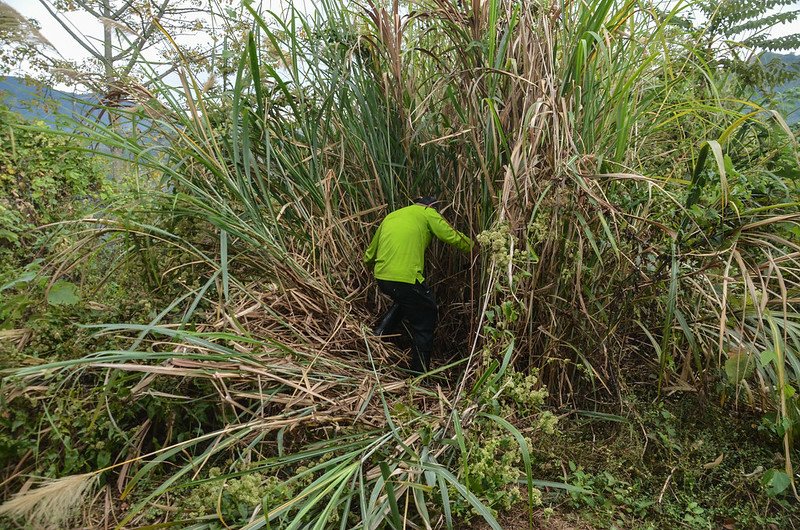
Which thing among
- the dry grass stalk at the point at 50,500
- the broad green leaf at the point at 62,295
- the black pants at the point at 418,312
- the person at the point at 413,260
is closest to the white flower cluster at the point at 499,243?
the person at the point at 413,260

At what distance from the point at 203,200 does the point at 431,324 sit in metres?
1.48

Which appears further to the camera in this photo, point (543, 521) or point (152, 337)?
point (152, 337)

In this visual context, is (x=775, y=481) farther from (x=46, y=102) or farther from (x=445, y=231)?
(x=46, y=102)

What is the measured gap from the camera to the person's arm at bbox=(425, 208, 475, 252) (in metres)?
2.98

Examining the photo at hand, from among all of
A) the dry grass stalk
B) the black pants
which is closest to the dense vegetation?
the dry grass stalk

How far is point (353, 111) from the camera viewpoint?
128 inches

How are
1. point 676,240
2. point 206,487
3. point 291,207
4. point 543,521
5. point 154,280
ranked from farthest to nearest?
point 291,207 → point 154,280 → point 676,240 → point 543,521 → point 206,487

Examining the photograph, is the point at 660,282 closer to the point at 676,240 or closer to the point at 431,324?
the point at 676,240

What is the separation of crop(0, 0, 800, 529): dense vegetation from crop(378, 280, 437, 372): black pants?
0.48 ft

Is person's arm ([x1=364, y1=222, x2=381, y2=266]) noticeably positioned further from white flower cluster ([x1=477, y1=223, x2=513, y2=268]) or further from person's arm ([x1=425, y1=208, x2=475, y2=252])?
white flower cluster ([x1=477, y1=223, x2=513, y2=268])

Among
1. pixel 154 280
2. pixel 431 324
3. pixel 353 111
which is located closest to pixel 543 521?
pixel 431 324

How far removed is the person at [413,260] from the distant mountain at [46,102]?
1612 millimetres

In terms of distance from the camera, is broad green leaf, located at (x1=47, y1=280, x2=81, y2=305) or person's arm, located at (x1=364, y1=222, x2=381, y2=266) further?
person's arm, located at (x1=364, y1=222, x2=381, y2=266)

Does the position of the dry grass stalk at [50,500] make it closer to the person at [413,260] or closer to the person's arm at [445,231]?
the person at [413,260]
